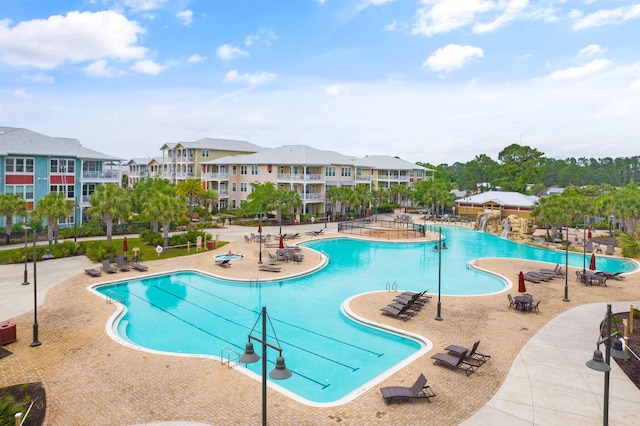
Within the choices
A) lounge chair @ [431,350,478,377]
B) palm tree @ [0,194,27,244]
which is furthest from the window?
lounge chair @ [431,350,478,377]

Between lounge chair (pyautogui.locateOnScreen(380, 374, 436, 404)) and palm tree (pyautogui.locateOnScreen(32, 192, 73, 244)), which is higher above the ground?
palm tree (pyautogui.locateOnScreen(32, 192, 73, 244))

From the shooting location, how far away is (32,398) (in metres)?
12.1

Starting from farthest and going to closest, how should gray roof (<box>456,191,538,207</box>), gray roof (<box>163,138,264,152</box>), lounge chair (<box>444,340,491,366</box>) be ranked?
1. gray roof (<box>163,138,264,152</box>)
2. gray roof (<box>456,191,538,207</box>)
3. lounge chair (<box>444,340,491,366</box>)

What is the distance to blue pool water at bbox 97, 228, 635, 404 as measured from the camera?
52.3 ft

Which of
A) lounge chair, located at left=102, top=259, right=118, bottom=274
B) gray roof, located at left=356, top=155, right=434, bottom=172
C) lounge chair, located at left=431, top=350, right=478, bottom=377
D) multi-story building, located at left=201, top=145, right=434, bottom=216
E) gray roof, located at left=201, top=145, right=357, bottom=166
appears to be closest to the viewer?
lounge chair, located at left=431, top=350, right=478, bottom=377

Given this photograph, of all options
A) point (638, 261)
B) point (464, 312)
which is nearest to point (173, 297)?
Result: point (464, 312)

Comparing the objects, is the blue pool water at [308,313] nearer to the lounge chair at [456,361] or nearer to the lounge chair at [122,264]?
the lounge chair at [456,361]

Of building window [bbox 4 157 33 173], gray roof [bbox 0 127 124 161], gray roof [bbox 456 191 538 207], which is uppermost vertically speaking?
gray roof [bbox 0 127 124 161]

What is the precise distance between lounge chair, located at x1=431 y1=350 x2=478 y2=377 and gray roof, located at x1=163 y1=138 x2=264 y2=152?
67110 mm

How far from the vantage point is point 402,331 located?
18.3 metres

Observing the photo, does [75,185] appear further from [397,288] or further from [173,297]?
[397,288]

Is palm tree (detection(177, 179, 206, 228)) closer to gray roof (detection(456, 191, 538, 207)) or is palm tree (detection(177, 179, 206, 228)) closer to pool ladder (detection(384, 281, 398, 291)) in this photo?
pool ladder (detection(384, 281, 398, 291))

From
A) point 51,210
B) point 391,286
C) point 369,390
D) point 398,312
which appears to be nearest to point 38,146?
point 51,210

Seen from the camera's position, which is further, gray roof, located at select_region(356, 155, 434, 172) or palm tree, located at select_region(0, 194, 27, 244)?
gray roof, located at select_region(356, 155, 434, 172)
